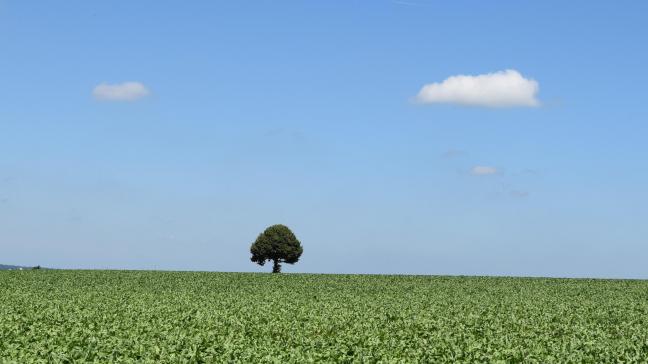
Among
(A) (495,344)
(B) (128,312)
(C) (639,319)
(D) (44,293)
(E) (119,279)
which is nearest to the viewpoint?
(A) (495,344)

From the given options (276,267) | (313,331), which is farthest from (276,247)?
(313,331)

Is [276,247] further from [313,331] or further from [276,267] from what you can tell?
[313,331]

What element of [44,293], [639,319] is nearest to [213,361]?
[639,319]

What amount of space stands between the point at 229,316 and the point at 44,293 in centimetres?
2083

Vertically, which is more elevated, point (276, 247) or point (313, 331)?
point (276, 247)

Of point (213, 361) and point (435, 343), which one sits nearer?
point (213, 361)

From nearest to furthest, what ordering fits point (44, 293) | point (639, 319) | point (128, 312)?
point (128, 312), point (639, 319), point (44, 293)

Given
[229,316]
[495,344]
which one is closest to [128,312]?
[229,316]

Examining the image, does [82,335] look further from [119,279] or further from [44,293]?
[119,279]

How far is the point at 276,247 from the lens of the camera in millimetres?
96312

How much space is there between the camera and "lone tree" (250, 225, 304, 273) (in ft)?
316

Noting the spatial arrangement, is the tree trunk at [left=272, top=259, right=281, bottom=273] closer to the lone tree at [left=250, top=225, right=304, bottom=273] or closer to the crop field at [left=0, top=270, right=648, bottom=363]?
the lone tree at [left=250, top=225, right=304, bottom=273]

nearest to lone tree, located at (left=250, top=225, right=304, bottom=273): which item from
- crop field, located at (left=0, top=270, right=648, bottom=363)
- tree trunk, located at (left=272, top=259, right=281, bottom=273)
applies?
tree trunk, located at (left=272, top=259, right=281, bottom=273)

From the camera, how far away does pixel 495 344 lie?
2191 centimetres
